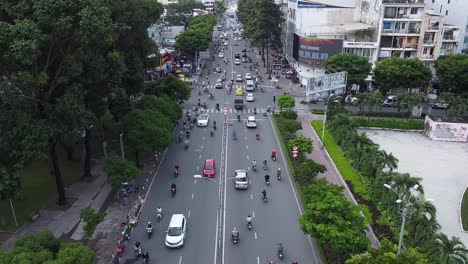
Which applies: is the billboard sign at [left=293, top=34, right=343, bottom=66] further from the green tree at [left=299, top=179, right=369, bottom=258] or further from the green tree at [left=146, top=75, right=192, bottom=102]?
the green tree at [left=299, top=179, right=369, bottom=258]

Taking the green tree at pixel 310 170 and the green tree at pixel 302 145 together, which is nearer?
the green tree at pixel 310 170

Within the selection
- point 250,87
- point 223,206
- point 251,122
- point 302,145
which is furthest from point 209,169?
point 250,87

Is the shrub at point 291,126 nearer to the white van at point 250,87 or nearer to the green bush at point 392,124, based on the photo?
the green bush at point 392,124

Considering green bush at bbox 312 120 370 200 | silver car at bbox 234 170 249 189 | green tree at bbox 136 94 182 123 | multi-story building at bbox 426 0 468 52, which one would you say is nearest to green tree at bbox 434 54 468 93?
multi-story building at bbox 426 0 468 52

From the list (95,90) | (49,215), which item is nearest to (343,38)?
(95,90)

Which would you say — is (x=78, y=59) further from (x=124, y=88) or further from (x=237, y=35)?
(x=237, y=35)

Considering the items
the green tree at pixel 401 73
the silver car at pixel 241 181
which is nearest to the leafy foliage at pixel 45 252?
the silver car at pixel 241 181
